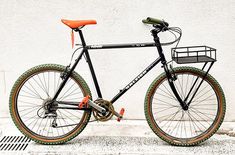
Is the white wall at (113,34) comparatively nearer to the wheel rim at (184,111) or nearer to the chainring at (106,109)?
the wheel rim at (184,111)

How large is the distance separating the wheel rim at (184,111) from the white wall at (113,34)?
0.68 ft

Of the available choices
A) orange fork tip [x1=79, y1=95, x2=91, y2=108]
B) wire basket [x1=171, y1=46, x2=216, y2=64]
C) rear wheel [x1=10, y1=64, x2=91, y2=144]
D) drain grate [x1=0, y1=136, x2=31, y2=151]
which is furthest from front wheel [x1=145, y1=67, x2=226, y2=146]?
drain grate [x1=0, y1=136, x2=31, y2=151]

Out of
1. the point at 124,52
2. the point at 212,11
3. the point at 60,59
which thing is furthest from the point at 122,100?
the point at 212,11

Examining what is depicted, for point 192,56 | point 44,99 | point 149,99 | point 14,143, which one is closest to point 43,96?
point 44,99

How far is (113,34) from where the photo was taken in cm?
479

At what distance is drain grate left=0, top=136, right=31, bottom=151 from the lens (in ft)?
14.1

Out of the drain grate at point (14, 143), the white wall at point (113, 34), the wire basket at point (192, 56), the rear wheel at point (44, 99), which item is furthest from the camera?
the rear wheel at point (44, 99)

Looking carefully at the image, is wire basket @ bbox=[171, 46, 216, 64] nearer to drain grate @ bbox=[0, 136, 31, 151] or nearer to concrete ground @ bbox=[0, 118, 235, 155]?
concrete ground @ bbox=[0, 118, 235, 155]

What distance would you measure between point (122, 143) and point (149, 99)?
0.65 meters

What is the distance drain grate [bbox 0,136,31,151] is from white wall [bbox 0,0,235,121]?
79cm

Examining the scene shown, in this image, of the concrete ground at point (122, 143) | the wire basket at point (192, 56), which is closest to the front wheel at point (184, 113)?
the concrete ground at point (122, 143)

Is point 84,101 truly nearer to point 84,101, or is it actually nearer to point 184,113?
point 84,101

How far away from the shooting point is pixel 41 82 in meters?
4.97

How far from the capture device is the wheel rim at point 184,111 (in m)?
4.82
